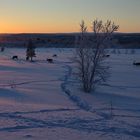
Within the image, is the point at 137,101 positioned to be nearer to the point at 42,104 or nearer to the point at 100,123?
the point at 42,104

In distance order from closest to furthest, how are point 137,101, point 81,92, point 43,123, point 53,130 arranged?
1. point 53,130
2. point 43,123
3. point 137,101
4. point 81,92

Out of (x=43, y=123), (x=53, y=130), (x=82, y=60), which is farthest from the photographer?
(x=82, y=60)

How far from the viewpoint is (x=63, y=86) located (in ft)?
77.0

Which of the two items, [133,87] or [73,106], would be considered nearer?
[73,106]

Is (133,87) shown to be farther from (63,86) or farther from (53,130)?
(53,130)

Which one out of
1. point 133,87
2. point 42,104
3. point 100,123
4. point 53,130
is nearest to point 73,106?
point 42,104

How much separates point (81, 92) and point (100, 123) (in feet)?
30.2

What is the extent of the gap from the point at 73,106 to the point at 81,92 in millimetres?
5696

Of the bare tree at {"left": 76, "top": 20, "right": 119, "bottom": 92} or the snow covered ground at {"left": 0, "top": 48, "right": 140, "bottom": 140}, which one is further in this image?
the bare tree at {"left": 76, "top": 20, "right": 119, "bottom": 92}

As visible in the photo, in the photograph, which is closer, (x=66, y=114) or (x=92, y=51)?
(x=66, y=114)

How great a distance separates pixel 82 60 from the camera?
23.4 metres

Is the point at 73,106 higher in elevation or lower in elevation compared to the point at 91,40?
lower

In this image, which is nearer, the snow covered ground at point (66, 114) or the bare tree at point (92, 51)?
the snow covered ground at point (66, 114)

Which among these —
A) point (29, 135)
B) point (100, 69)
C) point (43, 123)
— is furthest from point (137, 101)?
point (29, 135)
